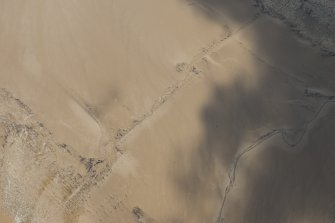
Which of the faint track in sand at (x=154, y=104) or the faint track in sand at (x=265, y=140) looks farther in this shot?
the faint track in sand at (x=154, y=104)

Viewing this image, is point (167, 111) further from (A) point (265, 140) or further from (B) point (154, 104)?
(A) point (265, 140)

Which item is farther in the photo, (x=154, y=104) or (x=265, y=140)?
(x=154, y=104)

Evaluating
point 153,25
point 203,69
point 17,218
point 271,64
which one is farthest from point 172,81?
point 17,218

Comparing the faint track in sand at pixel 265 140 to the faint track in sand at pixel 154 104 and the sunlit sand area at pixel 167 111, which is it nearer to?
the sunlit sand area at pixel 167 111

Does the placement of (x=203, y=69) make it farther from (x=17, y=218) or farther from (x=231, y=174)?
(x=17, y=218)

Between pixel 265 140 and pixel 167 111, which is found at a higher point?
pixel 265 140

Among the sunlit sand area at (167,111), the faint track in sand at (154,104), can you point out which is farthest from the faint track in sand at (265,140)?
the faint track in sand at (154,104)

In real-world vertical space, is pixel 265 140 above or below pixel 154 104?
above

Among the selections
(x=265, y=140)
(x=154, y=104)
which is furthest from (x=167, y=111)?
(x=265, y=140)
